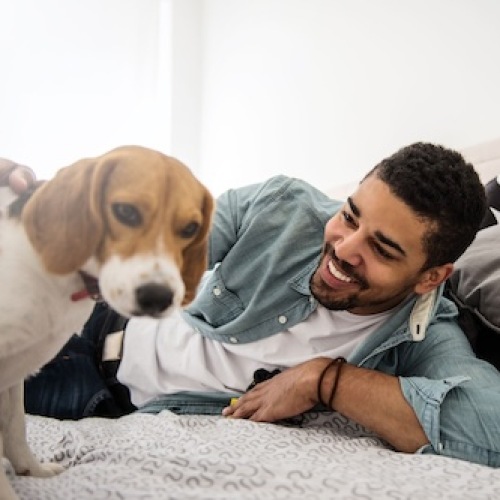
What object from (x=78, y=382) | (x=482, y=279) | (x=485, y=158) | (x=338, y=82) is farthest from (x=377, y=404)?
(x=338, y=82)

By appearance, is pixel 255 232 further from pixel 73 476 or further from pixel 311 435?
pixel 73 476

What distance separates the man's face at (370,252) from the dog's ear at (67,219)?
0.56 meters

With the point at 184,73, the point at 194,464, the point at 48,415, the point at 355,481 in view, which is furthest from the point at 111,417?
the point at 184,73

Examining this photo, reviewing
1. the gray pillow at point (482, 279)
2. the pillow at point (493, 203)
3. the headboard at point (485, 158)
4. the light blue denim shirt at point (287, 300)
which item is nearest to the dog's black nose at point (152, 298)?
the light blue denim shirt at point (287, 300)

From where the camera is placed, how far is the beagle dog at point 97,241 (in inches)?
14.5

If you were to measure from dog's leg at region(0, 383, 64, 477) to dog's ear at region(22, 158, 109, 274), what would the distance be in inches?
7.4

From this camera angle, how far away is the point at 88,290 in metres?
0.40

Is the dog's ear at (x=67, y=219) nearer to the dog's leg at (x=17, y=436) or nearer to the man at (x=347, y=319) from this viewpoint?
the dog's leg at (x=17, y=436)

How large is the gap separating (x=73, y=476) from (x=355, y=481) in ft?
0.99

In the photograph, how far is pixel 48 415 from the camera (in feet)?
3.03

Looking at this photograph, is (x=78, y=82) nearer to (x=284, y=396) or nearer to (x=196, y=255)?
(x=284, y=396)

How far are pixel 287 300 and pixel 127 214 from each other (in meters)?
0.63

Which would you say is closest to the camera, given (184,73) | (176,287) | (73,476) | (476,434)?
(176,287)

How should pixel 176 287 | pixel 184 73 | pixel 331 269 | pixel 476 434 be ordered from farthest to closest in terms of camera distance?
pixel 184 73 < pixel 331 269 < pixel 476 434 < pixel 176 287
